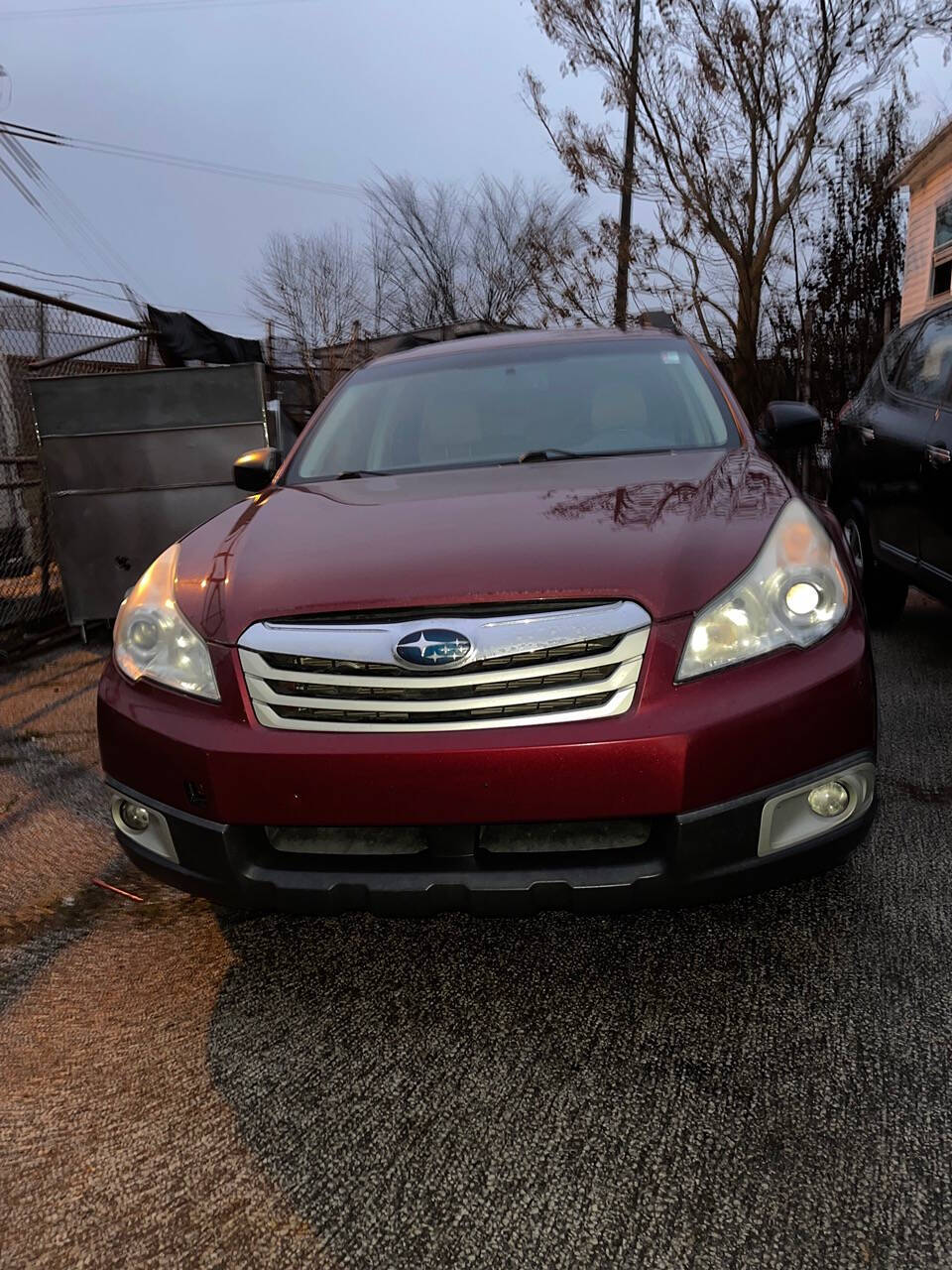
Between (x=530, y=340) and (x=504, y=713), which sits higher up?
(x=530, y=340)

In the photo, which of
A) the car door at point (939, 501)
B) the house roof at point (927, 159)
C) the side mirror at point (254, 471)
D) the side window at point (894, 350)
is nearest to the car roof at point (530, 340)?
the side mirror at point (254, 471)

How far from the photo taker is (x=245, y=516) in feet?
8.76

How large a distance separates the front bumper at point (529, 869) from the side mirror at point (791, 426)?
1.64 metres

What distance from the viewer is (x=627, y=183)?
639 inches

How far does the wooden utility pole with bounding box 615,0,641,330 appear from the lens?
1570 centimetres

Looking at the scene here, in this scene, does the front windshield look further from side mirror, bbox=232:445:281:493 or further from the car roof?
side mirror, bbox=232:445:281:493

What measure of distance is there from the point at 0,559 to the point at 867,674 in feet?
19.7

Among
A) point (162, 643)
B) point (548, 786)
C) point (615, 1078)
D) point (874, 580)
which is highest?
point (162, 643)

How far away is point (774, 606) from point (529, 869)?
74cm

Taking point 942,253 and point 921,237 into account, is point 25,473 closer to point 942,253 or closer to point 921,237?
point 942,253

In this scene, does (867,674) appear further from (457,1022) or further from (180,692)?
(180,692)

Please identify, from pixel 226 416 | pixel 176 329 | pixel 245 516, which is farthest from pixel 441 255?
pixel 245 516

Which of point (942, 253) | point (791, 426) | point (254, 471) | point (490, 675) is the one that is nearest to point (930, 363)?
point (791, 426)

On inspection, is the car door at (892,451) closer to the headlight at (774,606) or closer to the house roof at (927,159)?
the headlight at (774,606)
